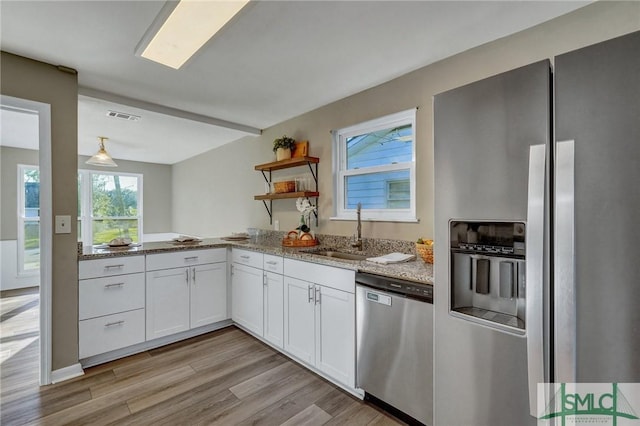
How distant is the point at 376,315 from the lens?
1.87 metres

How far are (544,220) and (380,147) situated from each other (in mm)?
1699

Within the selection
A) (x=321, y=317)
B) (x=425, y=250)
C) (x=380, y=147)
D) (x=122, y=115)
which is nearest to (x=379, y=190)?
(x=380, y=147)

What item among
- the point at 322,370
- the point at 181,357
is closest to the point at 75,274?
the point at 181,357

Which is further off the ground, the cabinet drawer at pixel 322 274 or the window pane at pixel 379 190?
the window pane at pixel 379 190

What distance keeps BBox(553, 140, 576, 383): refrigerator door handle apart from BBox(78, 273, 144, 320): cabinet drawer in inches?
117

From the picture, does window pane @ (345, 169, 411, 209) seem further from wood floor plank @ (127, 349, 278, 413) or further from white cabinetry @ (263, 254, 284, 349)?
wood floor plank @ (127, 349, 278, 413)

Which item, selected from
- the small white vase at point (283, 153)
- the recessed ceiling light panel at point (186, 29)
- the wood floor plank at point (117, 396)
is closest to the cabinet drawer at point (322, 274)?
the wood floor plank at point (117, 396)

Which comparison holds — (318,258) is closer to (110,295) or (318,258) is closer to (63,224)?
(110,295)

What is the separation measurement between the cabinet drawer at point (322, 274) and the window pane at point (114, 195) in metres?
5.00

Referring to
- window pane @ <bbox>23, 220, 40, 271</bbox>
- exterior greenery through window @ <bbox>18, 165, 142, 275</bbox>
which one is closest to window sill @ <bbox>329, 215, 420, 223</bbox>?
exterior greenery through window @ <bbox>18, 165, 142, 275</bbox>

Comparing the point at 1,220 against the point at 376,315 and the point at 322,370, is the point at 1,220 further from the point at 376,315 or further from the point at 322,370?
the point at 376,315

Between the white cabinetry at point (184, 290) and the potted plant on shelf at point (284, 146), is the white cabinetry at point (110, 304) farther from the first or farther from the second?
the potted plant on shelf at point (284, 146)

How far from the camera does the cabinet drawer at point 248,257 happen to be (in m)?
2.85

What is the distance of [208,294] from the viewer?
312 cm
